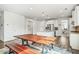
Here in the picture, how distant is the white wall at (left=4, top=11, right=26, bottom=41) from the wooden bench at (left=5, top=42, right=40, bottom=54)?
0.13m

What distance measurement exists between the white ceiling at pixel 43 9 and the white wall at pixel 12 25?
9 centimetres

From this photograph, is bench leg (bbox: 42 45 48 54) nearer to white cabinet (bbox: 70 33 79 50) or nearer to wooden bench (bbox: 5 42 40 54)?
wooden bench (bbox: 5 42 40 54)

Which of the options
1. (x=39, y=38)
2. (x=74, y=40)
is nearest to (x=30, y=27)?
(x=39, y=38)

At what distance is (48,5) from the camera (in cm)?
166

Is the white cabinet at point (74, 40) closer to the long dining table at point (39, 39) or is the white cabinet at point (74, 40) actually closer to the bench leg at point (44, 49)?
the long dining table at point (39, 39)

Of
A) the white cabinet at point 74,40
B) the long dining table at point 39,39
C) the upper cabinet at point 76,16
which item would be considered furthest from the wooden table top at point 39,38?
the upper cabinet at point 76,16

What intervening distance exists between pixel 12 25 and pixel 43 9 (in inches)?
25.0

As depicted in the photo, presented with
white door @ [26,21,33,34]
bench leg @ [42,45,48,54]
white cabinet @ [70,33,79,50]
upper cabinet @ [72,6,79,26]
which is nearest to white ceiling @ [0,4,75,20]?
upper cabinet @ [72,6,79,26]

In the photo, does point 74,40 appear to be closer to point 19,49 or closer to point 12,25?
point 19,49

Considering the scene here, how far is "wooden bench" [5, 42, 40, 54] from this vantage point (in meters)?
1.66

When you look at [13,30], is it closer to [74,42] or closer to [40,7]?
[40,7]

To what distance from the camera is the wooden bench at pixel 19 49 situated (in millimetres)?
1656

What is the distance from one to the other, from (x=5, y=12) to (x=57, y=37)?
1.03 metres

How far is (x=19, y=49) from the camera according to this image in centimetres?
168
